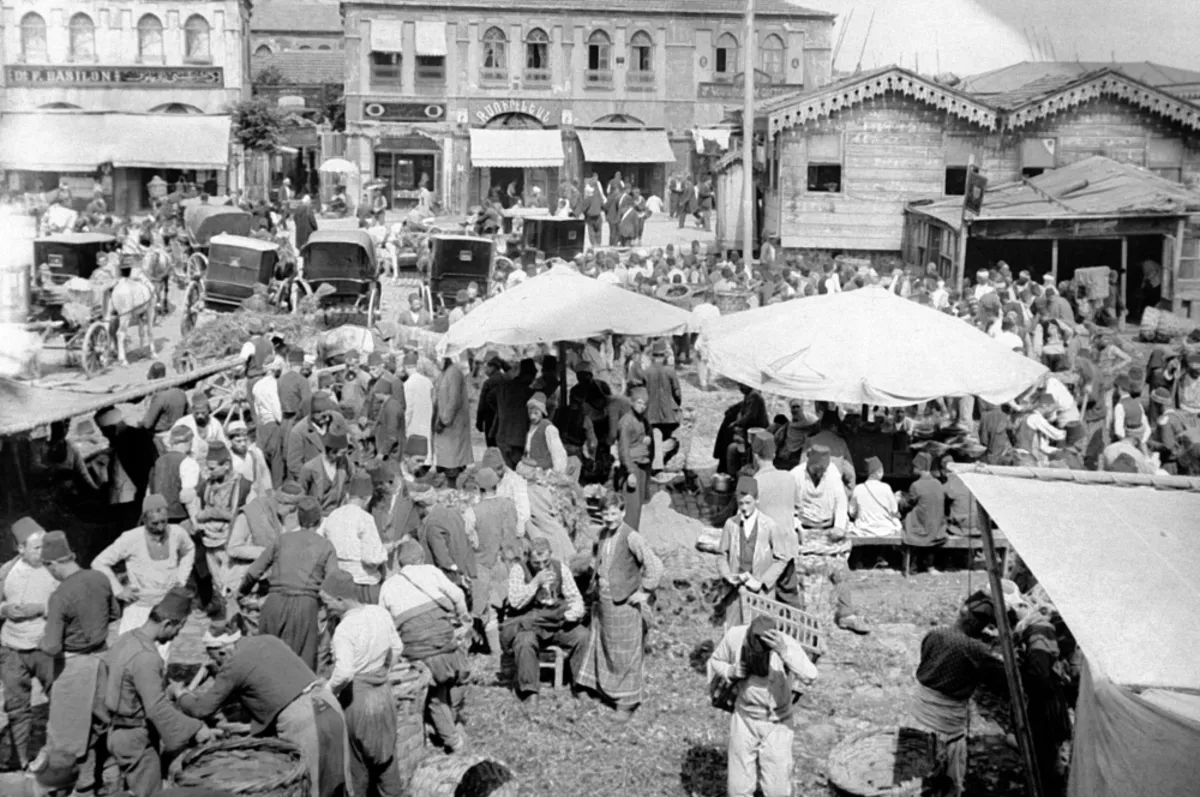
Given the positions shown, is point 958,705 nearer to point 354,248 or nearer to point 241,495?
point 241,495

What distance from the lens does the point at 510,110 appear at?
4400 cm

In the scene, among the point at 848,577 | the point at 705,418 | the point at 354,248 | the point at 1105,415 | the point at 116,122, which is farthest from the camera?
the point at 116,122

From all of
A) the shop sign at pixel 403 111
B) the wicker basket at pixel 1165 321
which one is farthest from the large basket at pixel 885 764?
the shop sign at pixel 403 111

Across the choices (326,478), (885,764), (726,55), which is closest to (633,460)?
(326,478)

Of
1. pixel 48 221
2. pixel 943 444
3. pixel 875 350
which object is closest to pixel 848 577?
pixel 875 350

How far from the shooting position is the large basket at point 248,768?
6234 mm

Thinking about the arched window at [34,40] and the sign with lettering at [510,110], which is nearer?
the arched window at [34,40]

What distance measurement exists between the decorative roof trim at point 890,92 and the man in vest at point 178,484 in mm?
21604

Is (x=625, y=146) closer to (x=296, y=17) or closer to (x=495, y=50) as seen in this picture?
(x=495, y=50)

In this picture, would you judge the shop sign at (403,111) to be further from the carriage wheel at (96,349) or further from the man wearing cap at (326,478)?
the man wearing cap at (326,478)

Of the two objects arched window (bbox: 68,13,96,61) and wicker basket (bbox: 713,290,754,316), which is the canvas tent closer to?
wicker basket (bbox: 713,290,754,316)

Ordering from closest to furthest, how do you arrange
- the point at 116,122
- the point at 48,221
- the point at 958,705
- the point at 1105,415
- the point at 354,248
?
the point at 958,705, the point at 1105,415, the point at 354,248, the point at 48,221, the point at 116,122

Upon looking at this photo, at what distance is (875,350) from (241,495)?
5.38 metres

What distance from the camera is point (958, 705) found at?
289 inches
